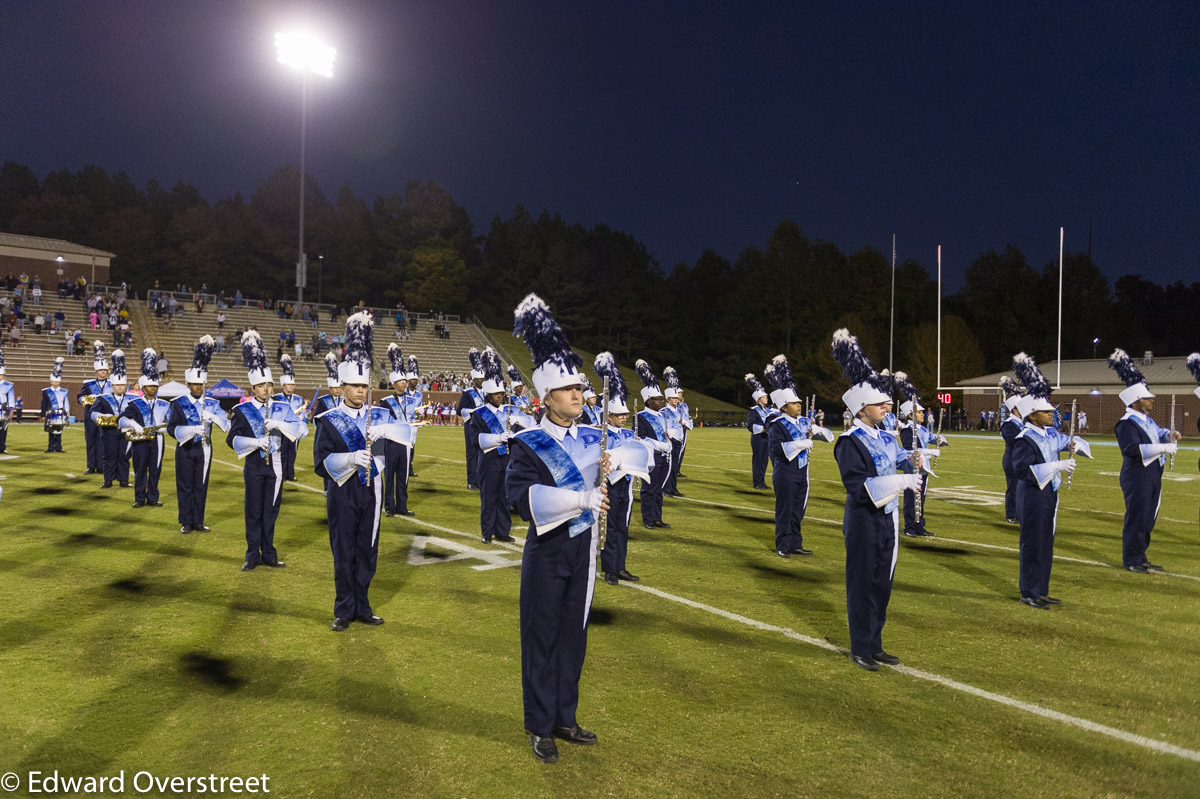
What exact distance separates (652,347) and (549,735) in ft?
235

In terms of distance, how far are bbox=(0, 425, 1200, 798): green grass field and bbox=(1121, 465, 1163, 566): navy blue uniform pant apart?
435mm

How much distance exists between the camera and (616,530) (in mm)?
8250

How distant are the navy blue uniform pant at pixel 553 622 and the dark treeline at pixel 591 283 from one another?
6269 cm

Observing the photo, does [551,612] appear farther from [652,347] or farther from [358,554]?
[652,347]

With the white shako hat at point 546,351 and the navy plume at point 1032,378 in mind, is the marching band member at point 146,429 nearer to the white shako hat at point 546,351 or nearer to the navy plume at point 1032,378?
the white shako hat at point 546,351

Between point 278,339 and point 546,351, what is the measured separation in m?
47.0

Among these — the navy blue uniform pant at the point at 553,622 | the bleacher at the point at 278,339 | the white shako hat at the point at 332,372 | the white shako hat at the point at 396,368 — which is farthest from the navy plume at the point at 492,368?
the bleacher at the point at 278,339

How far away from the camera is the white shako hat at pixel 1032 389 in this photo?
7863 mm

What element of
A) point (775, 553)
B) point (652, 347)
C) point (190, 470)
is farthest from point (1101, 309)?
point (190, 470)

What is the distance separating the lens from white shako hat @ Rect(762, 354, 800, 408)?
10617 mm

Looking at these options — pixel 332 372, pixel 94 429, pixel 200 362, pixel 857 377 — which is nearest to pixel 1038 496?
pixel 857 377

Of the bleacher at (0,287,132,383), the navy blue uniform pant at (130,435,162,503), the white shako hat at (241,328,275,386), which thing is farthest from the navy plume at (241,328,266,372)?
the bleacher at (0,287,132,383)

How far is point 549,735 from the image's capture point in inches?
171

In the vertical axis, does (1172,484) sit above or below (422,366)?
below
